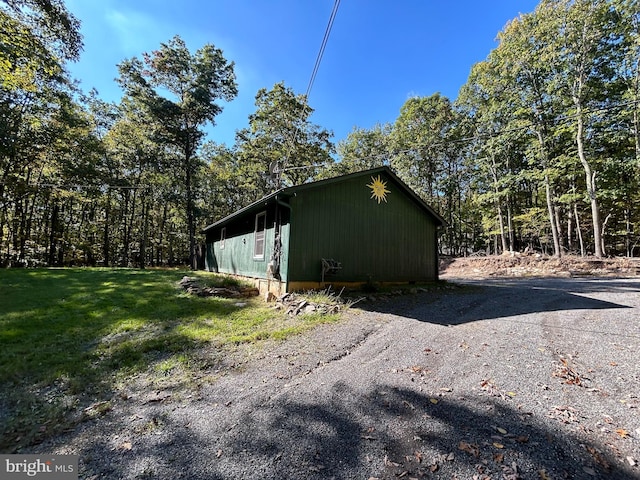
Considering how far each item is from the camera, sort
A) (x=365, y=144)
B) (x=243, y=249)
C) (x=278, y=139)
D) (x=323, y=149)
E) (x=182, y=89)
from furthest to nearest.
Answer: (x=365, y=144)
(x=323, y=149)
(x=278, y=139)
(x=182, y=89)
(x=243, y=249)

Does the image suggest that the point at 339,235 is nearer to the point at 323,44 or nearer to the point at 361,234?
the point at 361,234

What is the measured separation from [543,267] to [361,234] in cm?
1153

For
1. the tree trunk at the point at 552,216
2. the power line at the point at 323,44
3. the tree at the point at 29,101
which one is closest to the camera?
the power line at the point at 323,44

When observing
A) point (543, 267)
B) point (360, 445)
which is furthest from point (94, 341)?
point (543, 267)

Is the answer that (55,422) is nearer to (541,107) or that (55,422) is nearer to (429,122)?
(541,107)

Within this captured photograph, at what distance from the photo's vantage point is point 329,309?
564 centimetres

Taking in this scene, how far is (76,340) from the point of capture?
4426mm

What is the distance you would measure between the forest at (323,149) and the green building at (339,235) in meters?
5.46

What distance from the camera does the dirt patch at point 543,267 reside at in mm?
12320

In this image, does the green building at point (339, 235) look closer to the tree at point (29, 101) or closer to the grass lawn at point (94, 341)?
the grass lawn at point (94, 341)

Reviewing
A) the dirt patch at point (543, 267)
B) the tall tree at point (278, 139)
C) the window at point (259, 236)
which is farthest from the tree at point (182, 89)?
the dirt patch at point (543, 267)

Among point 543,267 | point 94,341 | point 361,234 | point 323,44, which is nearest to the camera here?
point 94,341

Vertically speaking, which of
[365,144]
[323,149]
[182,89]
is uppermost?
[182,89]

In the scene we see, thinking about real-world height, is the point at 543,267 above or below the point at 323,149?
below
